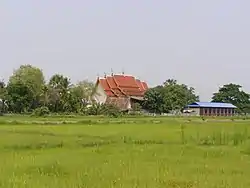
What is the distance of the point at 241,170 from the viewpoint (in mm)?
11289

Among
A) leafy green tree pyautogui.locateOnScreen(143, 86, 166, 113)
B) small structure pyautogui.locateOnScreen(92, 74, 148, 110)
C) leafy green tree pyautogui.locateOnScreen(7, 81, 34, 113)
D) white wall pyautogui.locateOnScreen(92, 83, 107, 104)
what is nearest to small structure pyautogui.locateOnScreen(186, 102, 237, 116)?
small structure pyautogui.locateOnScreen(92, 74, 148, 110)

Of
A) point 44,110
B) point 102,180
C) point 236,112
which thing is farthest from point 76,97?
point 102,180

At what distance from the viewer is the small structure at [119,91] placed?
215 ft

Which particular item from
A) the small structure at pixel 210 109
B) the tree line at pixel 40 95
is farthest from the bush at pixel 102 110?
the small structure at pixel 210 109

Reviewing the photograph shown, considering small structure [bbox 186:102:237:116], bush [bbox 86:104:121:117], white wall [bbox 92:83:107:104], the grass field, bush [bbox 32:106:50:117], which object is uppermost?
white wall [bbox 92:83:107:104]

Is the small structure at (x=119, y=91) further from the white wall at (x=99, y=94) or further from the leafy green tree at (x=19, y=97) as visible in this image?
Result: the leafy green tree at (x=19, y=97)

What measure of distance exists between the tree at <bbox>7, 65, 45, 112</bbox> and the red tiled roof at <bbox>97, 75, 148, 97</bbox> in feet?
41.6

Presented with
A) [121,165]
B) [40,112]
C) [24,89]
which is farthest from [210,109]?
[121,165]

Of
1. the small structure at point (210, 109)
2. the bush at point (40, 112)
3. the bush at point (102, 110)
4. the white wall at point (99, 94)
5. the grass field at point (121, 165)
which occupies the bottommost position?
the grass field at point (121, 165)

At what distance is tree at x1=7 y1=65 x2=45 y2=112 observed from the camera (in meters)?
55.9

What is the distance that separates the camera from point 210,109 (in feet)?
243

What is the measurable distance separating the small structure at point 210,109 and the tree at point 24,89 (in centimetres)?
2587

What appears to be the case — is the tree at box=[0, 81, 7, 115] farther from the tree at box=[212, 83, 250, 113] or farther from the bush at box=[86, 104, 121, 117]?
the tree at box=[212, 83, 250, 113]

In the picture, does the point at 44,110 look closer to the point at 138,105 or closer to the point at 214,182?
the point at 138,105
